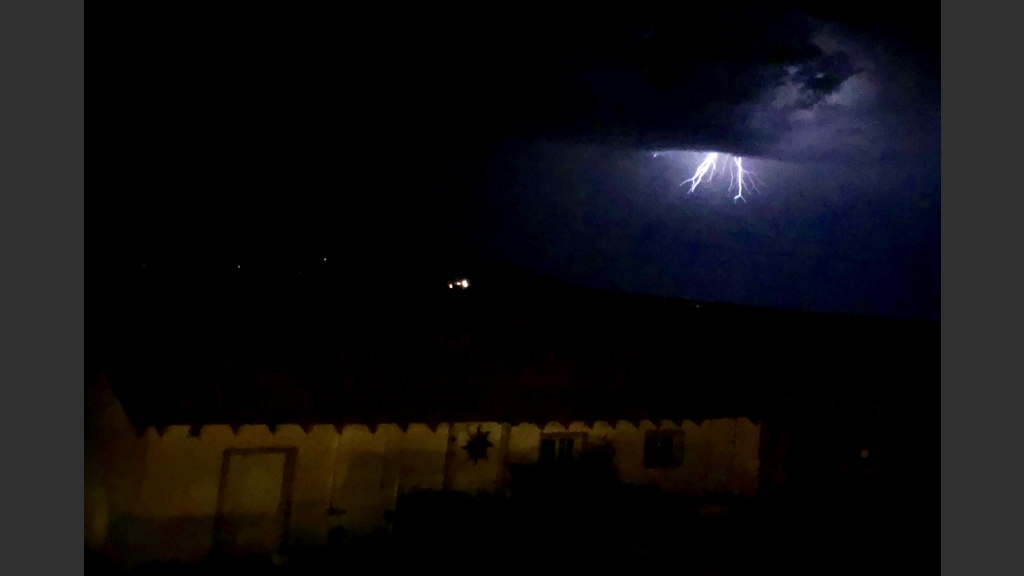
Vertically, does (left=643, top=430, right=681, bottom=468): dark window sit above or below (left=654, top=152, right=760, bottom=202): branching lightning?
below

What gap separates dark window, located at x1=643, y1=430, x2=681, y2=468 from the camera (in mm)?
10789

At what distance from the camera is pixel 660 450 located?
10945 mm

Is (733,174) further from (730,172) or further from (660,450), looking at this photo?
(660,450)

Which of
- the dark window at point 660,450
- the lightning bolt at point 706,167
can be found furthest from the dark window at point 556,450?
the lightning bolt at point 706,167

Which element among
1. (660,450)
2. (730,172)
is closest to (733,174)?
(730,172)

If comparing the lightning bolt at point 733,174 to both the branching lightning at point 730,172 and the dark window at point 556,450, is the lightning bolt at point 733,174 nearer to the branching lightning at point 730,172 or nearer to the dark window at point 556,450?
the branching lightning at point 730,172

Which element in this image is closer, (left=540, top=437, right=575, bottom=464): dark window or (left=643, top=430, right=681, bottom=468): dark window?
(left=540, top=437, right=575, bottom=464): dark window

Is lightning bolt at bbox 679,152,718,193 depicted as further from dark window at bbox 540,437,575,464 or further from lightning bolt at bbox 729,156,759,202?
dark window at bbox 540,437,575,464

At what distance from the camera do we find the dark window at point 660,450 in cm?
1079

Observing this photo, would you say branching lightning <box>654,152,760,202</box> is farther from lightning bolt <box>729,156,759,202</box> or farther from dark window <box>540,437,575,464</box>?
dark window <box>540,437,575,464</box>

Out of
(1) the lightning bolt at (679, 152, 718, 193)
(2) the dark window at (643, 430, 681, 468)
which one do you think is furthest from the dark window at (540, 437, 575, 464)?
(1) the lightning bolt at (679, 152, 718, 193)

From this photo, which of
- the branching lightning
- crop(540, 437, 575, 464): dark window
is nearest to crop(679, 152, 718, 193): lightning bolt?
the branching lightning

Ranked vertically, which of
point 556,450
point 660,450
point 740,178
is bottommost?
point 660,450

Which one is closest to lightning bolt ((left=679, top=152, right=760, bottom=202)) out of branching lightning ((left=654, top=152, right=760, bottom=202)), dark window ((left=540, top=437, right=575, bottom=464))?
branching lightning ((left=654, top=152, right=760, bottom=202))
